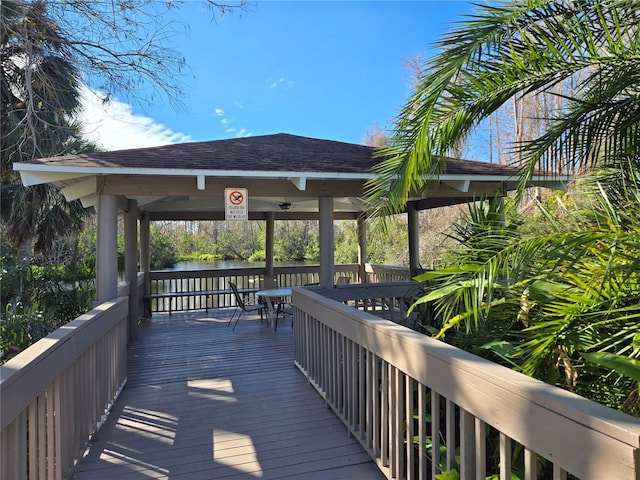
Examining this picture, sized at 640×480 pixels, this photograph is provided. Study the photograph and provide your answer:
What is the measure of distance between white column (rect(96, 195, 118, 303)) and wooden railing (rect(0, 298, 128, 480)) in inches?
38.4

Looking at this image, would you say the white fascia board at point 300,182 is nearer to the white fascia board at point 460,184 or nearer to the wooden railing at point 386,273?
the white fascia board at point 460,184

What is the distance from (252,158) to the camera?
5398mm

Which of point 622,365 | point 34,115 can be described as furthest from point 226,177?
point 622,365

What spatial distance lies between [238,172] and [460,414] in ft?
12.0

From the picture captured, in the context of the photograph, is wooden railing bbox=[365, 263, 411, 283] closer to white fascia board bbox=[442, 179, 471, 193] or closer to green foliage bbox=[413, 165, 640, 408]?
white fascia board bbox=[442, 179, 471, 193]

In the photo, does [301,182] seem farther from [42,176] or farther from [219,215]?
[219,215]

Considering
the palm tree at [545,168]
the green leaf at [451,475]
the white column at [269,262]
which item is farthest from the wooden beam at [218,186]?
the white column at [269,262]

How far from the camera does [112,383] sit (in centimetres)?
368

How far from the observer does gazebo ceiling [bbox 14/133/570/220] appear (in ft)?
14.5

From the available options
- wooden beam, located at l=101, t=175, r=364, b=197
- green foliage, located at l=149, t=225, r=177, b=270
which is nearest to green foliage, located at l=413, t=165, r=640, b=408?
wooden beam, located at l=101, t=175, r=364, b=197

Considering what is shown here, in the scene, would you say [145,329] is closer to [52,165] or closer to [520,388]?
[52,165]

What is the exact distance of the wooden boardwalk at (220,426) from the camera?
265cm

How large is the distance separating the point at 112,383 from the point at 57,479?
149 cm

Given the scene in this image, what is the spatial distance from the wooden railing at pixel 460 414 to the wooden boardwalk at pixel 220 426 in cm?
25
